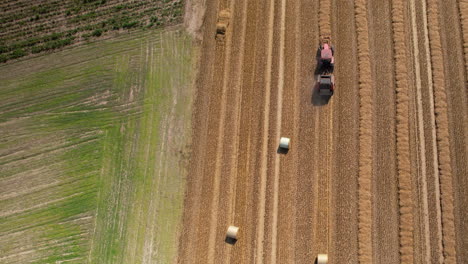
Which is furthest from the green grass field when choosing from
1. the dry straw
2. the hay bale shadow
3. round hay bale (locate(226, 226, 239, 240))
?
the dry straw

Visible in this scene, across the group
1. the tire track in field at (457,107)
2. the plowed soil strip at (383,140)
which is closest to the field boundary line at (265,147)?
the plowed soil strip at (383,140)

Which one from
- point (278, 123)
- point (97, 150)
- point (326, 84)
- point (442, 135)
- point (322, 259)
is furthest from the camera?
point (97, 150)

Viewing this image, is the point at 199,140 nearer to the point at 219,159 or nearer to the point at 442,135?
the point at 219,159

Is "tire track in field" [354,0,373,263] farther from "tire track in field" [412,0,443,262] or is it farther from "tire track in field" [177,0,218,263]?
"tire track in field" [177,0,218,263]

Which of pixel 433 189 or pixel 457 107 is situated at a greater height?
pixel 457 107

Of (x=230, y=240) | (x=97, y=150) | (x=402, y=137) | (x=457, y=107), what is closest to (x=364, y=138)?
(x=402, y=137)

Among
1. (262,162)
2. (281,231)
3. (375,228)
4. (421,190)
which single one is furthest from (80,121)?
(421,190)
